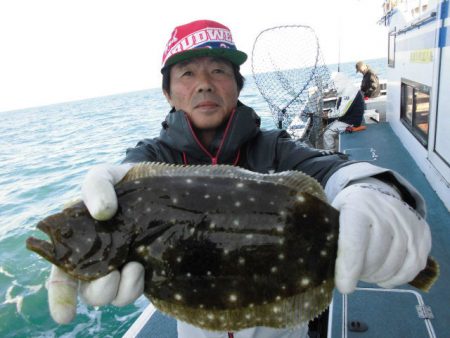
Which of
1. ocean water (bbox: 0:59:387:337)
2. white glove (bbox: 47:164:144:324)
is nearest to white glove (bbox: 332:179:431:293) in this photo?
white glove (bbox: 47:164:144:324)

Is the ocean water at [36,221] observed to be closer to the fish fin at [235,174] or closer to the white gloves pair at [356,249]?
the fish fin at [235,174]

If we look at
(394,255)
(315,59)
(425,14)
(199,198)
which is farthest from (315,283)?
(315,59)

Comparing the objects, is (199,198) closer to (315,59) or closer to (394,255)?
(394,255)

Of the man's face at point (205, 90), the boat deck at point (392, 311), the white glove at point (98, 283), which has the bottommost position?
the boat deck at point (392, 311)

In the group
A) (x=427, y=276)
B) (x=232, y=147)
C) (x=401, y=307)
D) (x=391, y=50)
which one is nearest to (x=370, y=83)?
(x=391, y=50)

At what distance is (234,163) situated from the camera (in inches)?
108

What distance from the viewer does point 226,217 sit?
168cm

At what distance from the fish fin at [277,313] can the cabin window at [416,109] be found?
19.5 ft

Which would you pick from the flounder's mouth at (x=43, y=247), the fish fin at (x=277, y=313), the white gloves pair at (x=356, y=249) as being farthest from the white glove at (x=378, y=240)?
the flounder's mouth at (x=43, y=247)

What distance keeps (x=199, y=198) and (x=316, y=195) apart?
2.00 ft

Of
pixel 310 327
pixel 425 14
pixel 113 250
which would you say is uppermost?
pixel 425 14

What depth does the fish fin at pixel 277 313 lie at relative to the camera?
171 cm

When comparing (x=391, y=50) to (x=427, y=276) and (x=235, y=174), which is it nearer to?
(x=427, y=276)

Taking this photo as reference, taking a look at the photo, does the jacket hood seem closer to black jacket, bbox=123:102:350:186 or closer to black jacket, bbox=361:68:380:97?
black jacket, bbox=123:102:350:186
